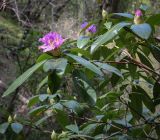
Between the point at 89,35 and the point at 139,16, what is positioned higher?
the point at 139,16

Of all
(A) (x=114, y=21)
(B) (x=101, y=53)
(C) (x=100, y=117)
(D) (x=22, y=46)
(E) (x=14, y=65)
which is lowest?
(E) (x=14, y=65)

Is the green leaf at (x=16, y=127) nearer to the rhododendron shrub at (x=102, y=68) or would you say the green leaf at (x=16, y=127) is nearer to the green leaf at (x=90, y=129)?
the rhododendron shrub at (x=102, y=68)

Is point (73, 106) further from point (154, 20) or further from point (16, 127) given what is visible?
point (154, 20)

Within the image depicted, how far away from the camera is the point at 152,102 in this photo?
138 centimetres

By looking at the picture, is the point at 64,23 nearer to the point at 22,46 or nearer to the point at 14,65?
the point at 14,65

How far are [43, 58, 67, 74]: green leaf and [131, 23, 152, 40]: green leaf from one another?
19 centimetres

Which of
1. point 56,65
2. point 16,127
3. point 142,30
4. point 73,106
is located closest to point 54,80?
point 56,65

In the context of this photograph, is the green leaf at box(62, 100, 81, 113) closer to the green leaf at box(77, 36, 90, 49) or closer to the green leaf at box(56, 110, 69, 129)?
the green leaf at box(56, 110, 69, 129)

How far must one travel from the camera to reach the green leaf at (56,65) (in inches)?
36.9

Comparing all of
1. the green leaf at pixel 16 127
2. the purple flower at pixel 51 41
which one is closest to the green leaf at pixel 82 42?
the purple flower at pixel 51 41

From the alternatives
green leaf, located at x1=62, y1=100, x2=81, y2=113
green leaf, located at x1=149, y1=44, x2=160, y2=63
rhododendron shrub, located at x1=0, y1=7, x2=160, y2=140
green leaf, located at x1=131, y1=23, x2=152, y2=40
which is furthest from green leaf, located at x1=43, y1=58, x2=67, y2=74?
green leaf, located at x1=62, y1=100, x2=81, y2=113

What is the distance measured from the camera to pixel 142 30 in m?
0.96

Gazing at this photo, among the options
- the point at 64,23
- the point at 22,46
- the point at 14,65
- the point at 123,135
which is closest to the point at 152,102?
the point at 123,135

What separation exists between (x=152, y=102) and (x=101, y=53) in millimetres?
257
